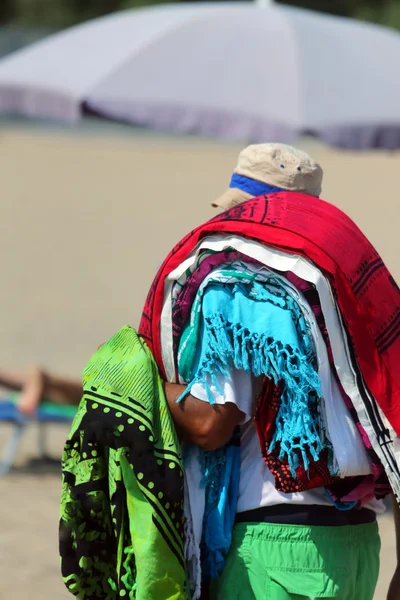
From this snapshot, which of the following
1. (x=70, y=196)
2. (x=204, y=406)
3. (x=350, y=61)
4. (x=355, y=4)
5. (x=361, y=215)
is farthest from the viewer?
(x=355, y=4)

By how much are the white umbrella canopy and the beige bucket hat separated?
95.9 inches

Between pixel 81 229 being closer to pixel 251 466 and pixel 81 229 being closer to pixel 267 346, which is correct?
pixel 251 466

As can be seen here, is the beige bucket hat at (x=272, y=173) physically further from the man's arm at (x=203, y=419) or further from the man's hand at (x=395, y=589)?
the man's hand at (x=395, y=589)

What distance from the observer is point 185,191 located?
19.2 metres

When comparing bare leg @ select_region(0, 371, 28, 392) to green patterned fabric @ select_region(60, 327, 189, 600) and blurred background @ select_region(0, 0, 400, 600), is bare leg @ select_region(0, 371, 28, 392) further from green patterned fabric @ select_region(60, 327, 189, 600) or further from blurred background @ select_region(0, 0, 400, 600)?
green patterned fabric @ select_region(60, 327, 189, 600)

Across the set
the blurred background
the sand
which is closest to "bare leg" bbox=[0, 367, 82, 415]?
the blurred background

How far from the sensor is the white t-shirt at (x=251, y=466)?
5.96ft

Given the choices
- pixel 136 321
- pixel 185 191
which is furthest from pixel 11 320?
pixel 185 191

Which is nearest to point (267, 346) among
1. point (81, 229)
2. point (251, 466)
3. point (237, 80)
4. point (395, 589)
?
point (251, 466)

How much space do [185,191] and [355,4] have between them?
88.7ft

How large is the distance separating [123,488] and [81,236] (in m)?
13.2

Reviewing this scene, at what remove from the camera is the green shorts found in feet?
6.08

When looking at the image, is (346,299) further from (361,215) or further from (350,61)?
(361,215)

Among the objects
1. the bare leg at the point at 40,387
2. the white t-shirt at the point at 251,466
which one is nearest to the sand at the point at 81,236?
the bare leg at the point at 40,387
